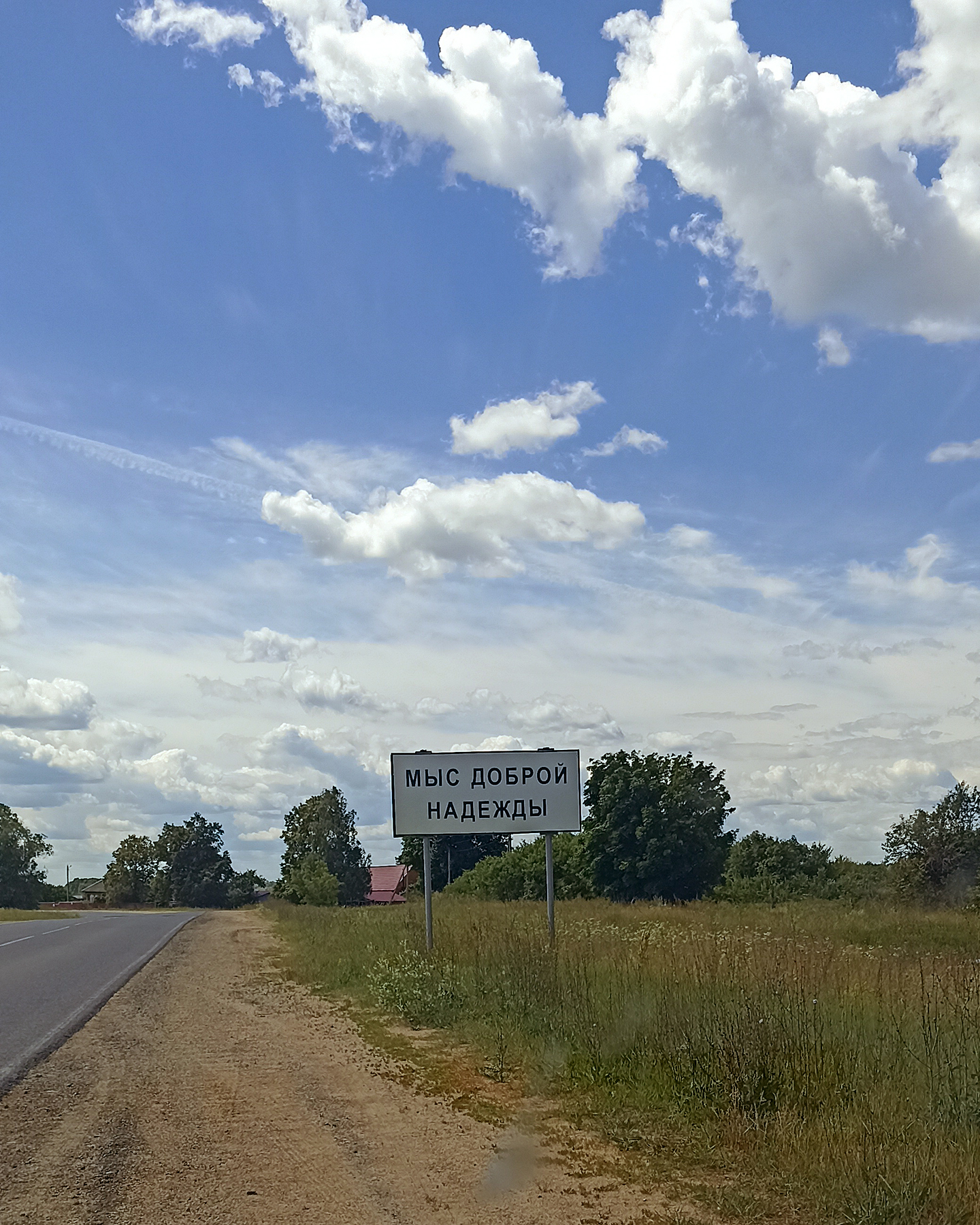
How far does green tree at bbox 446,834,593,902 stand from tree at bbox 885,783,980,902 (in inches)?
694

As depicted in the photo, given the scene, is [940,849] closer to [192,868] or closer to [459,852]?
[459,852]

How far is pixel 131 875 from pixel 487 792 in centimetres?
12803

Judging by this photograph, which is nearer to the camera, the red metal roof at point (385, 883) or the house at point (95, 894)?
the red metal roof at point (385, 883)

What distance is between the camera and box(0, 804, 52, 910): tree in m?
118

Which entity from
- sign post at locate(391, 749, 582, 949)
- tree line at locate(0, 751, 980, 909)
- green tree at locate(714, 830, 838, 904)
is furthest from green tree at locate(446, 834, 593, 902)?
sign post at locate(391, 749, 582, 949)

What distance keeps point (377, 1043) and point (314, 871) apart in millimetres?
67279

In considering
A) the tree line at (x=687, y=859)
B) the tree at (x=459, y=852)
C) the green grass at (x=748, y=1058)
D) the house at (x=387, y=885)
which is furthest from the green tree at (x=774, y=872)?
the house at (x=387, y=885)

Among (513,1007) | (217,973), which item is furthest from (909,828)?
(513,1007)

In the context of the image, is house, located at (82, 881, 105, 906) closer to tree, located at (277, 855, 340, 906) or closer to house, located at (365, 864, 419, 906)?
house, located at (365, 864, 419, 906)

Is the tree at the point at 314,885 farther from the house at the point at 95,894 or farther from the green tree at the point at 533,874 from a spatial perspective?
the house at the point at 95,894

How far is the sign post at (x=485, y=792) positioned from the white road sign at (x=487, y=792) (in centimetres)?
1

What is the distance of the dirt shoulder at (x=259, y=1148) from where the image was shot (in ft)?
19.4

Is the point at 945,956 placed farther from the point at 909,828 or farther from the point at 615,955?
the point at 909,828

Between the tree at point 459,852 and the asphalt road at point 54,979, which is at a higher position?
the tree at point 459,852
